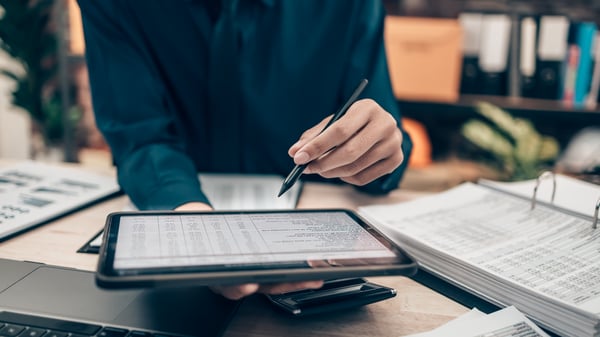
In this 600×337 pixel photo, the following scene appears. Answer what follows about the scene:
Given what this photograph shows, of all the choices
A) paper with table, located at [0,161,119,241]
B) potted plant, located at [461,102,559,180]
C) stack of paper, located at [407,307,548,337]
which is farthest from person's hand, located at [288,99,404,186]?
potted plant, located at [461,102,559,180]

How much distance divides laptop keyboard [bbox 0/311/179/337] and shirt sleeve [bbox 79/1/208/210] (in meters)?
0.39

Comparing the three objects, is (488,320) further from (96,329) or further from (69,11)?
(69,11)

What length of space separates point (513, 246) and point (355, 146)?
8.9 inches

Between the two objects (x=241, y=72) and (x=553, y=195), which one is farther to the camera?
(x=241, y=72)

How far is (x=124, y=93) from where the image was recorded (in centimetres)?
91

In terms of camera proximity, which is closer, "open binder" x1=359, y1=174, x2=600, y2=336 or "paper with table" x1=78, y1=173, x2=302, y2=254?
"open binder" x1=359, y1=174, x2=600, y2=336

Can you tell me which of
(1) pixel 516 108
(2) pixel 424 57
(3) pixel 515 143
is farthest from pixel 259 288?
(3) pixel 515 143

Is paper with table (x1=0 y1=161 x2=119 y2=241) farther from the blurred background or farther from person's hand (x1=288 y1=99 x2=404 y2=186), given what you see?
the blurred background

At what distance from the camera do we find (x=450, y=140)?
2.62m

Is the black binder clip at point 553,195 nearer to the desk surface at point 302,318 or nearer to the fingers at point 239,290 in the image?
the desk surface at point 302,318

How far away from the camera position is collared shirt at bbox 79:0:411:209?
35.6 inches

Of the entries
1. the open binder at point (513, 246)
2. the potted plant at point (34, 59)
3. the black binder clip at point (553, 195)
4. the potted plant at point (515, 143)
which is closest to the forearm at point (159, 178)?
the open binder at point (513, 246)

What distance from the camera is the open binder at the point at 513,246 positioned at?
1.58 ft

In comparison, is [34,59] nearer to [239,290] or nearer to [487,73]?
[487,73]
